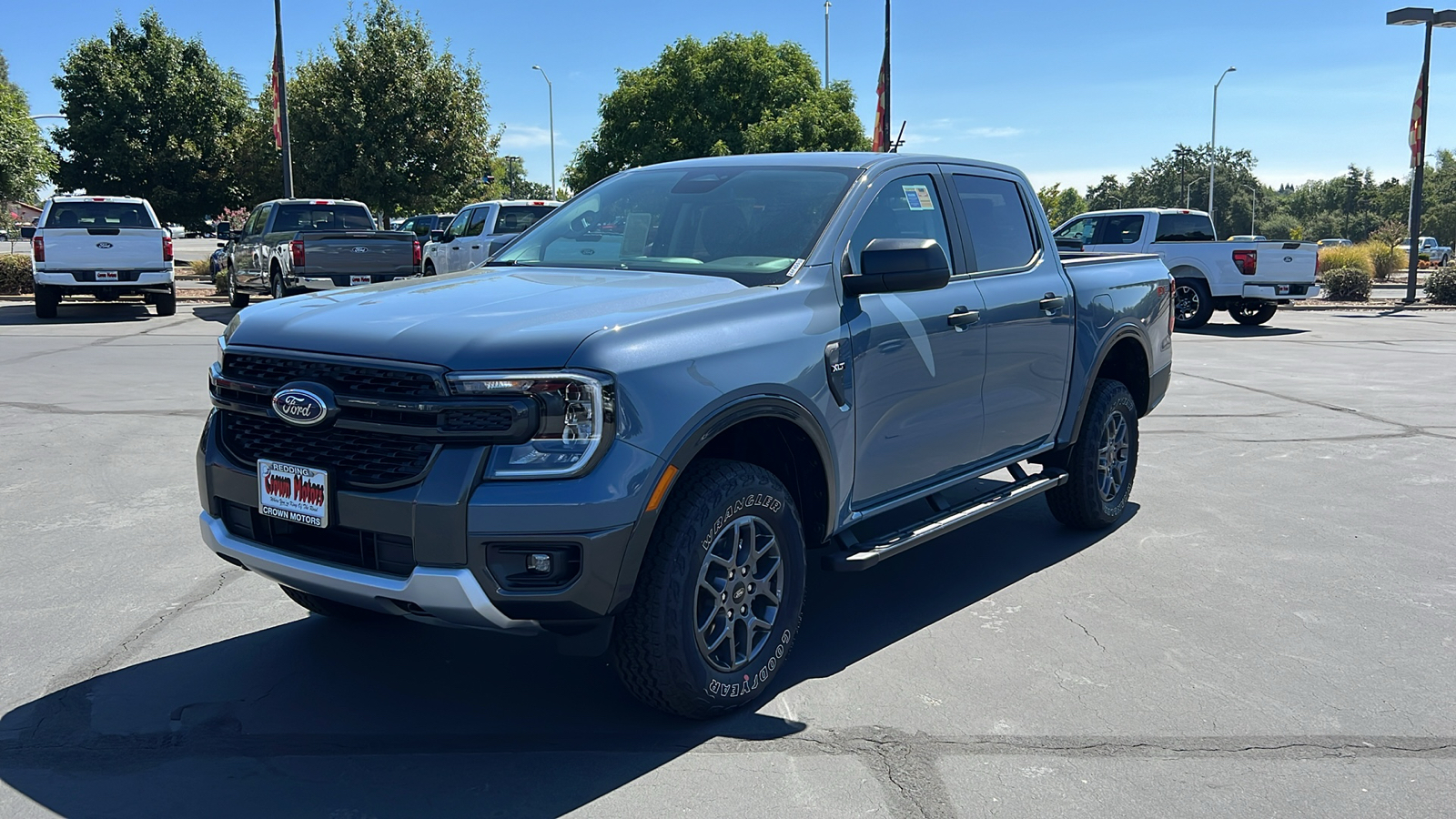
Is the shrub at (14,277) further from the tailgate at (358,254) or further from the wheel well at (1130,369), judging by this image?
the wheel well at (1130,369)

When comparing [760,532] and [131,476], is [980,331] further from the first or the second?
[131,476]

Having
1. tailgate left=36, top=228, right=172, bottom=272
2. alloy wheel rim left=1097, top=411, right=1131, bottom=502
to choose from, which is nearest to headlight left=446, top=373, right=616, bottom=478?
alloy wheel rim left=1097, top=411, right=1131, bottom=502

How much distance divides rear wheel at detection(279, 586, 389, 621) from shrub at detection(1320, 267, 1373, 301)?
1121 inches

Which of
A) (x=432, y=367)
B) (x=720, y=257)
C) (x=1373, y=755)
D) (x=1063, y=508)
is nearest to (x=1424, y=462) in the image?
(x=1063, y=508)

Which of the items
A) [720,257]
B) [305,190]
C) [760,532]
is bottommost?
[760,532]

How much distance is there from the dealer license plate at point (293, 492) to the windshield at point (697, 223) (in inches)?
63.0

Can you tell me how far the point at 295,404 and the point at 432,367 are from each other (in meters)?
0.52

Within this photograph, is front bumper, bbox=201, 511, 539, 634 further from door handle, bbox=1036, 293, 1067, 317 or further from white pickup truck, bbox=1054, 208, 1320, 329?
white pickup truck, bbox=1054, 208, 1320, 329

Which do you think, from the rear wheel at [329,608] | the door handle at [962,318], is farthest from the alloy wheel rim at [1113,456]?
the rear wheel at [329,608]

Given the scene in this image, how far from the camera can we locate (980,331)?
5.11 metres

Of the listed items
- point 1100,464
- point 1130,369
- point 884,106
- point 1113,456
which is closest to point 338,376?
point 1100,464

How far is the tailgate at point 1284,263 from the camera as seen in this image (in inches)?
763

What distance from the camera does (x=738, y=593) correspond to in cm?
390

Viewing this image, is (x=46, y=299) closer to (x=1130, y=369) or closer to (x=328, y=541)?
(x=1130, y=369)
